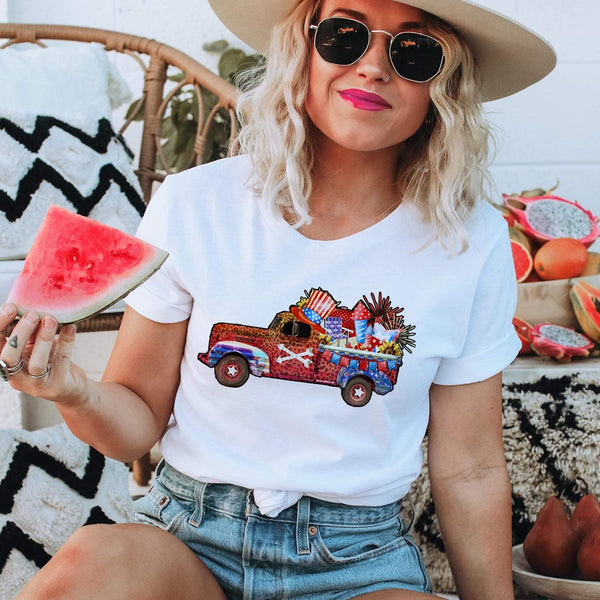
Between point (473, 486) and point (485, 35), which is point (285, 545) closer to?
point (473, 486)

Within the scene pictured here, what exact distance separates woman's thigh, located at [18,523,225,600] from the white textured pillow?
1.09m

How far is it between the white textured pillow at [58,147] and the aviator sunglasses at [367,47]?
1.04m

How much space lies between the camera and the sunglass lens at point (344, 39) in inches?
49.2

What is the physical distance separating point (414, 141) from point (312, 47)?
260mm

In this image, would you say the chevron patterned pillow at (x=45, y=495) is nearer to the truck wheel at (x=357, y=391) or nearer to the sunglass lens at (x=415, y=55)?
the truck wheel at (x=357, y=391)

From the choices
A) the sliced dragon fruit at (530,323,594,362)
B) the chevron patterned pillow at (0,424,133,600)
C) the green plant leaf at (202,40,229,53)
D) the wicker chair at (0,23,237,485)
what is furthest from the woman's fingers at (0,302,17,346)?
the green plant leaf at (202,40,229,53)

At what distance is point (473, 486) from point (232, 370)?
454 mm

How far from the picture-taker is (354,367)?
1250 mm

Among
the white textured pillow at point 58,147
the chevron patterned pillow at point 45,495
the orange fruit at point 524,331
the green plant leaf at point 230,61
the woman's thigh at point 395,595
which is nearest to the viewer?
the woman's thigh at point 395,595

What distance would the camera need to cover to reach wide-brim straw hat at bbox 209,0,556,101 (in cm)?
126

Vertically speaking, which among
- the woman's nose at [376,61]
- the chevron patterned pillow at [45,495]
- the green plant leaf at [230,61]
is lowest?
the chevron patterned pillow at [45,495]

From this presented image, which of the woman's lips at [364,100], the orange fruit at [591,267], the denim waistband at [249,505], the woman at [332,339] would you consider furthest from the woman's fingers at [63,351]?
the orange fruit at [591,267]

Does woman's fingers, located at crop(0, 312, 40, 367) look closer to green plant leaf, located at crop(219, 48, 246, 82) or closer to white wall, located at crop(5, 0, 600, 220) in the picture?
green plant leaf, located at crop(219, 48, 246, 82)

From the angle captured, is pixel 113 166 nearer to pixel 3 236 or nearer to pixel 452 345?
pixel 3 236
